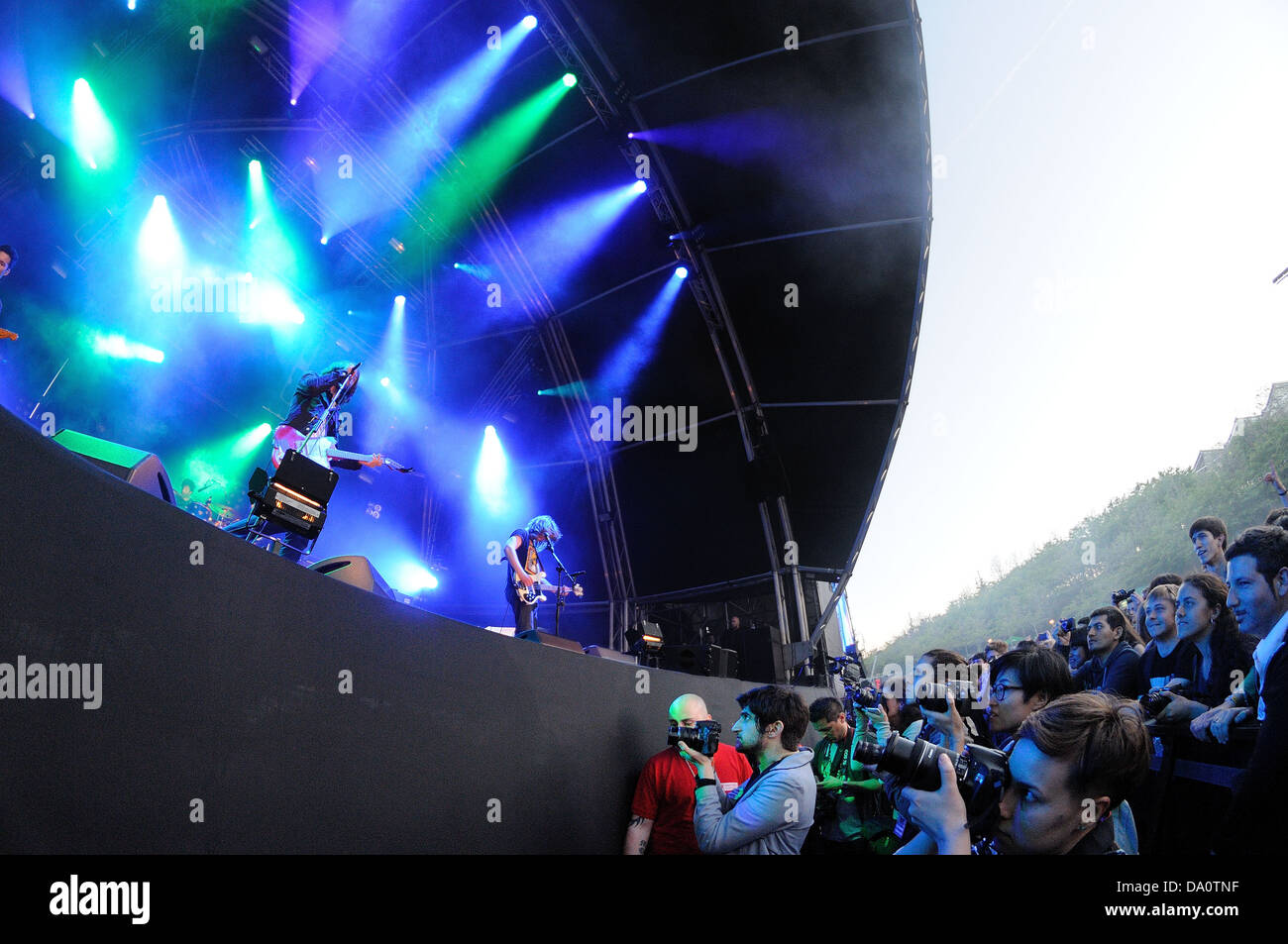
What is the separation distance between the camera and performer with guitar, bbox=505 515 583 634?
5816 millimetres

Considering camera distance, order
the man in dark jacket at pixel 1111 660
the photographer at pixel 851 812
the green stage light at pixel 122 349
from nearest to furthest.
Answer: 1. the photographer at pixel 851 812
2. the man in dark jacket at pixel 1111 660
3. the green stage light at pixel 122 349

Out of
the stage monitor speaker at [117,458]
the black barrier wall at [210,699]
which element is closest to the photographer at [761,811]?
the black barrier wall at [210,699]

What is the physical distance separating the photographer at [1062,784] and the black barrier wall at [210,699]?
4.14ft

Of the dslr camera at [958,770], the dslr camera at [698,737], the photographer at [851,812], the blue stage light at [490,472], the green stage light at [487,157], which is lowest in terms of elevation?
the photographer at [851,812]

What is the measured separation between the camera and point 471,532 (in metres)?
12.6

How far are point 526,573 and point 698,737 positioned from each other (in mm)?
3242

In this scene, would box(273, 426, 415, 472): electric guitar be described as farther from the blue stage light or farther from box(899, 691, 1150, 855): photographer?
the blue stage light

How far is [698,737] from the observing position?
9.84 ft

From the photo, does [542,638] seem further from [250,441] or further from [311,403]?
[250,441]

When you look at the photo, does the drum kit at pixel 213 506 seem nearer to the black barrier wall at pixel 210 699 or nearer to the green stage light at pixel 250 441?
the green stage light at pixel 250 441

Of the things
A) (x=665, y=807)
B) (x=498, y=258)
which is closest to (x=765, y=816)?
(x=665, y=807)

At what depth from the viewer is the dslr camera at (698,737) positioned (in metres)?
2.98
